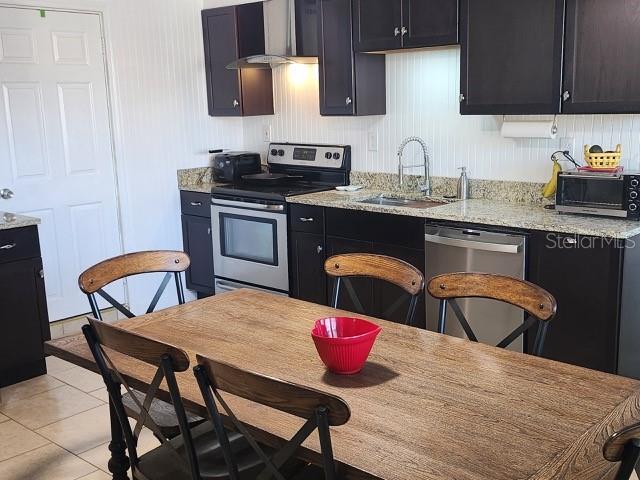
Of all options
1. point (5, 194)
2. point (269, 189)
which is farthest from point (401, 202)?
point (5, 194)

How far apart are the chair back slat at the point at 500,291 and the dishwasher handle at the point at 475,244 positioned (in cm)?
115

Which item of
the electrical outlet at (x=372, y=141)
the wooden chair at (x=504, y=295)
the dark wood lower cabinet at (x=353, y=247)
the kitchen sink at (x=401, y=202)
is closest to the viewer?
the wooden chair at (x=504, y=295)

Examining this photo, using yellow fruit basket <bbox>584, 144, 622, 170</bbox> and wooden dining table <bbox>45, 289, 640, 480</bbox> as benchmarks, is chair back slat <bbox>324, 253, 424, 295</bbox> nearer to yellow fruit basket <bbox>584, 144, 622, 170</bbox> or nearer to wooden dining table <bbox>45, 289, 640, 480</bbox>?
wooden dining table <bbox>45, 289, 640, 480</bbox>

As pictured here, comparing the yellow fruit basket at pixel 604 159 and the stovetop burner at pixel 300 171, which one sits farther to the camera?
the stovetop burner at pixel 300 171

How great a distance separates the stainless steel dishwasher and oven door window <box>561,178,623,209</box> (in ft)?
1.11

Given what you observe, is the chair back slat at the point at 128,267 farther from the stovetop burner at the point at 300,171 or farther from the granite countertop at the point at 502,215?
the stovetop burner at the point at 300,171

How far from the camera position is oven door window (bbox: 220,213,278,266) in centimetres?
492

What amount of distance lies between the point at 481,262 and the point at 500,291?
1.36 metres

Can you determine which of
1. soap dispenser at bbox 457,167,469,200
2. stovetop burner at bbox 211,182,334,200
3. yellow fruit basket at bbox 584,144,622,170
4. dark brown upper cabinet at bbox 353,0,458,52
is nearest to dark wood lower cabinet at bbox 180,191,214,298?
stovetop burner at bbox 211,182,334,200

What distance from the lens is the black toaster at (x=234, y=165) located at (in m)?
5.47

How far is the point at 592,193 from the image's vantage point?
3.59 m

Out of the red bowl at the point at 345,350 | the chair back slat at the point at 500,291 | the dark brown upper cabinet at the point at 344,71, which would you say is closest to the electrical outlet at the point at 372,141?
the dark brown upper cabinet at the point at 344,71

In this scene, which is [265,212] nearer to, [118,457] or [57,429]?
[57,429]

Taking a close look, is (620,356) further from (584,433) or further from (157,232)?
(157,232)
